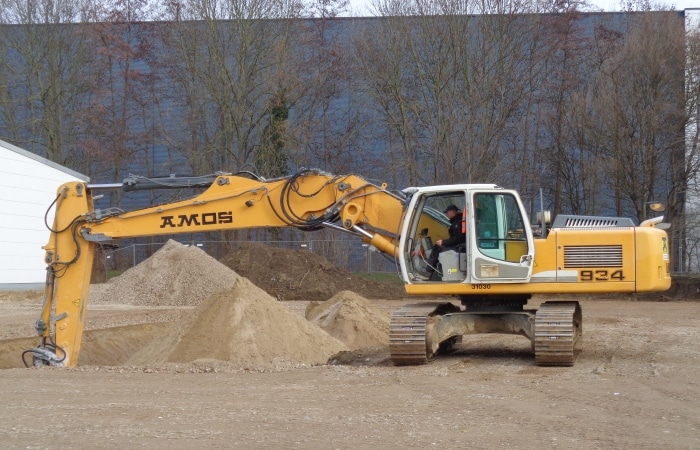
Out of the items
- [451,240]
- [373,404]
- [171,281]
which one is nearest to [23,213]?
[171,281]

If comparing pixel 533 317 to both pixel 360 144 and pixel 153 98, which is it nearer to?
pixel 360 144

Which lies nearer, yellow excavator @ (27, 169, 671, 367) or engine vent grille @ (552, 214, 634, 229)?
yellow excavator @ (27, 169, 671, 367)

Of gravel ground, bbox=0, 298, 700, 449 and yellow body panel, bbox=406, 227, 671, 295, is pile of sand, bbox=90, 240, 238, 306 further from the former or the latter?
yellow body panel, bbox=406, 227, 671, 295

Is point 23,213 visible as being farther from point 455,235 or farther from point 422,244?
point 455,235

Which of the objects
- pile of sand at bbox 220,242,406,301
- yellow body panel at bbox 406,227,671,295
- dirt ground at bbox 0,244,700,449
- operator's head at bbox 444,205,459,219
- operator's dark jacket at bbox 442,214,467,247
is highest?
operator's head at bbox 444,205,459,219

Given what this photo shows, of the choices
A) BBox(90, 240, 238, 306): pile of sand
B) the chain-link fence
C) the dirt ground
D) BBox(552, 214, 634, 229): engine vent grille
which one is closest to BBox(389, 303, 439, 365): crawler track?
the dirt ground

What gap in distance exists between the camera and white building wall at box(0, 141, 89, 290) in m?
30.2

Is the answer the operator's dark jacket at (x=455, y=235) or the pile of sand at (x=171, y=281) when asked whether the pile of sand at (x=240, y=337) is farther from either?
the pile of sand at (x=171, y=281)

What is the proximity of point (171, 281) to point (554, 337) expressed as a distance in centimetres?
1954

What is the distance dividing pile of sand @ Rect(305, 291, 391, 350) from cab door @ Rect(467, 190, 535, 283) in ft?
19.3

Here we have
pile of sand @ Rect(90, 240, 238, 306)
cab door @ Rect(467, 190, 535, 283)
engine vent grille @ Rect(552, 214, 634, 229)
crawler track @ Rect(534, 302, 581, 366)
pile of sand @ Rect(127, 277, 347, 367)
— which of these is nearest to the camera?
crawler track @ Rect(534, 302, 581, 366)

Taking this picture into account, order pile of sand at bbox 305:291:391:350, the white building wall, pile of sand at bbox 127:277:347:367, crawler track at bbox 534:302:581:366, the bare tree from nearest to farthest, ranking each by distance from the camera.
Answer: crawler track at bbox 534:302:581:366, pile of sand at bbox 127:277:347:367, pile of sand at bbox 305:291:391:350, the white building wall, the bare tree

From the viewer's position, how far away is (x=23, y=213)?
31.0 metres

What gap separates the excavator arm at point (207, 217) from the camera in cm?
1290
